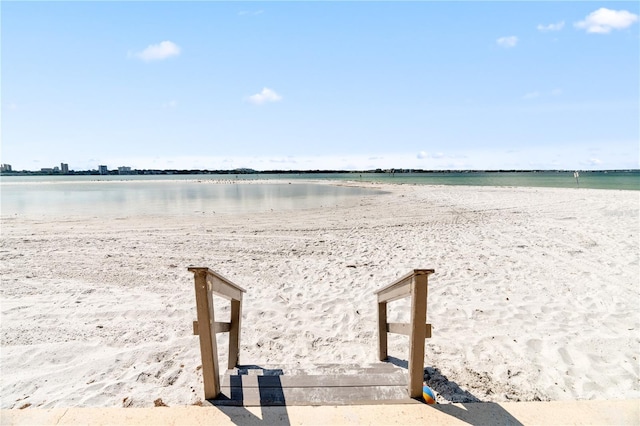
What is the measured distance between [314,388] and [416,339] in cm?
100

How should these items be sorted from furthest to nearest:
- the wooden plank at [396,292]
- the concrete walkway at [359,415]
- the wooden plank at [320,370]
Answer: the wooden plank at [320,370]
the wooden plank at [396,292]
the concrete walkway at [359,415]

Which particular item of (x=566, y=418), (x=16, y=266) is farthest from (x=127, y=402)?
(x=16, y=266)

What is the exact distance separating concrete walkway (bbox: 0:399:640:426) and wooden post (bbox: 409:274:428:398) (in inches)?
7.8

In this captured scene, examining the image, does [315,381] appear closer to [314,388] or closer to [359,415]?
[314,388]

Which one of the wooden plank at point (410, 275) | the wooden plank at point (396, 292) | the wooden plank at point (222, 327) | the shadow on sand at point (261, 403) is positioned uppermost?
the wooden plank at point (410, 275)

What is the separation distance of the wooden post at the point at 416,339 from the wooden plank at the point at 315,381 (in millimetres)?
251

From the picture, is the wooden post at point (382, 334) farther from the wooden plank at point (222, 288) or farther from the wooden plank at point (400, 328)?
the wooden plank at point (222, 288)

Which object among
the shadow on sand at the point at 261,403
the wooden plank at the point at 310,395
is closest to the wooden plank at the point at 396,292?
the wooden plank at the point at 310,395

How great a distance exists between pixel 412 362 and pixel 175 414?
192cm

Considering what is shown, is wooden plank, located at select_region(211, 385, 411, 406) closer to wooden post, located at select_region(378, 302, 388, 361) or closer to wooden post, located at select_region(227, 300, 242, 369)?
wooden post, located at select_region(227, 300, 242, 369)

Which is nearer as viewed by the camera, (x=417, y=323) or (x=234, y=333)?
(x=417, y=323)

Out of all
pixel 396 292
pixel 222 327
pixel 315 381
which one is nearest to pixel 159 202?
pixel 222 327

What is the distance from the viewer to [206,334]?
3.01 m

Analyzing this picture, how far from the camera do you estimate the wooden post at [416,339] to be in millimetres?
3070
